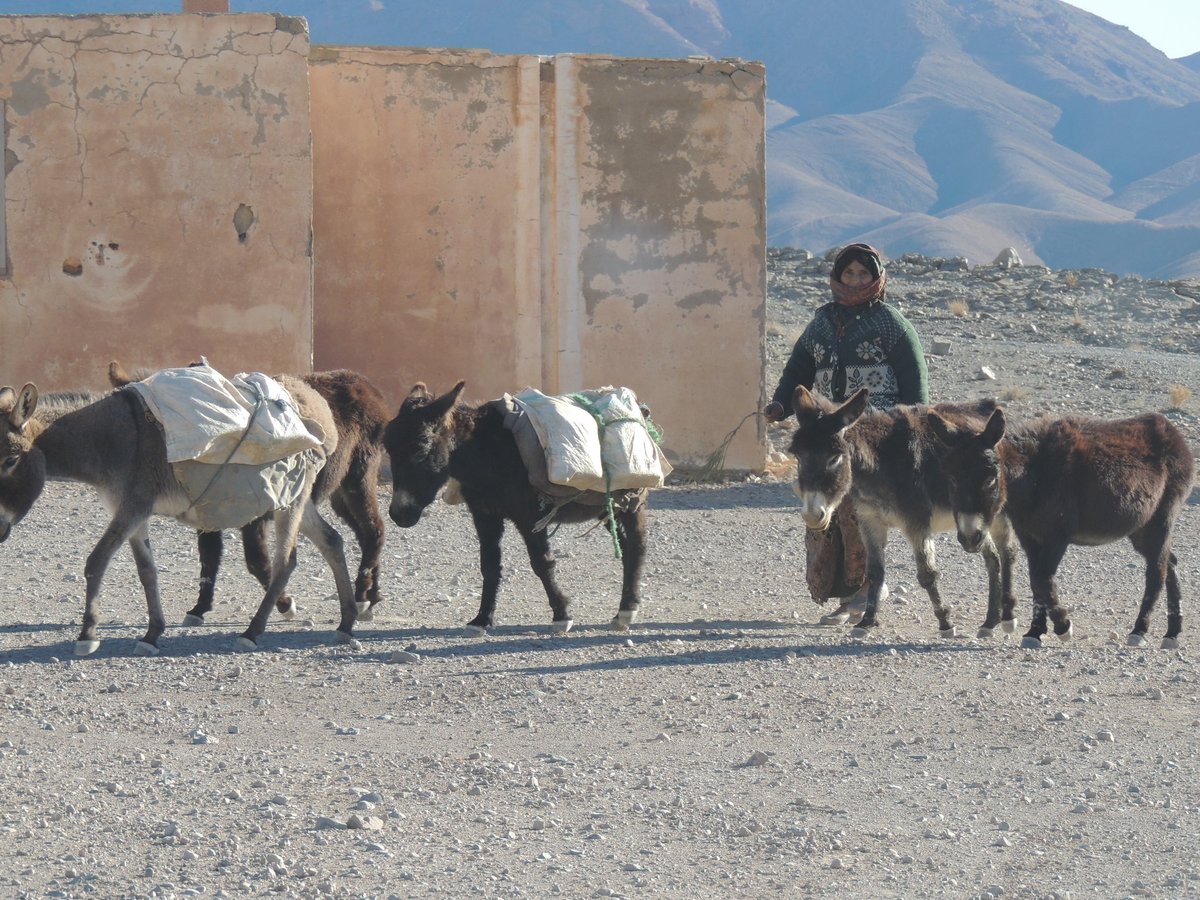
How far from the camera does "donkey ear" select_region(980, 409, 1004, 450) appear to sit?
7.86 meters

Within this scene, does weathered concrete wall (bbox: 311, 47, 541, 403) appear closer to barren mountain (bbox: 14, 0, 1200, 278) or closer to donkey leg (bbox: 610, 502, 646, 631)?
donkey leg (bbox: 610, 502, 646, 631)

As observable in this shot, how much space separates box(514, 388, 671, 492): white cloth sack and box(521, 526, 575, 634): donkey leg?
36cm

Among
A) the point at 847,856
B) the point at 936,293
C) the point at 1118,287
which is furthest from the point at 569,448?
the point at 1118,287

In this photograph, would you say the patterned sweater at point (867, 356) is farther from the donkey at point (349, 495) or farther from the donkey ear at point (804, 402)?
the donkey at point (349, 495)

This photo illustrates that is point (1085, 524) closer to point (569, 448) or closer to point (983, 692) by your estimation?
point (983, 692)

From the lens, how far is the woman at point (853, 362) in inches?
341

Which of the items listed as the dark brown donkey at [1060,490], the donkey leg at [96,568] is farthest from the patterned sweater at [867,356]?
the donkey leg at [96,568]

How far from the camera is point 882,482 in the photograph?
8180 mm

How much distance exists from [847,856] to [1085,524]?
3.65 meters

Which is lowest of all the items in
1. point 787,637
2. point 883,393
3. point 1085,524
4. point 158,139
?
point 787,637

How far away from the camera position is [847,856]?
16.6 feet

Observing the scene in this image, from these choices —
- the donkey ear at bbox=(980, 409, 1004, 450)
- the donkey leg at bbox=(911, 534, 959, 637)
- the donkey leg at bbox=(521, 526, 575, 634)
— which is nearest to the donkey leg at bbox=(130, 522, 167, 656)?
the donkey leg at bbox=(521, 526, 575, 634)

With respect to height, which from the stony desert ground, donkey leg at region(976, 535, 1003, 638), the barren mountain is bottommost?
the stony desert ground

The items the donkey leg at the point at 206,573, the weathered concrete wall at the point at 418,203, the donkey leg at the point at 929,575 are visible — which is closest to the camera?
the donkey leg at the point at 929,575
